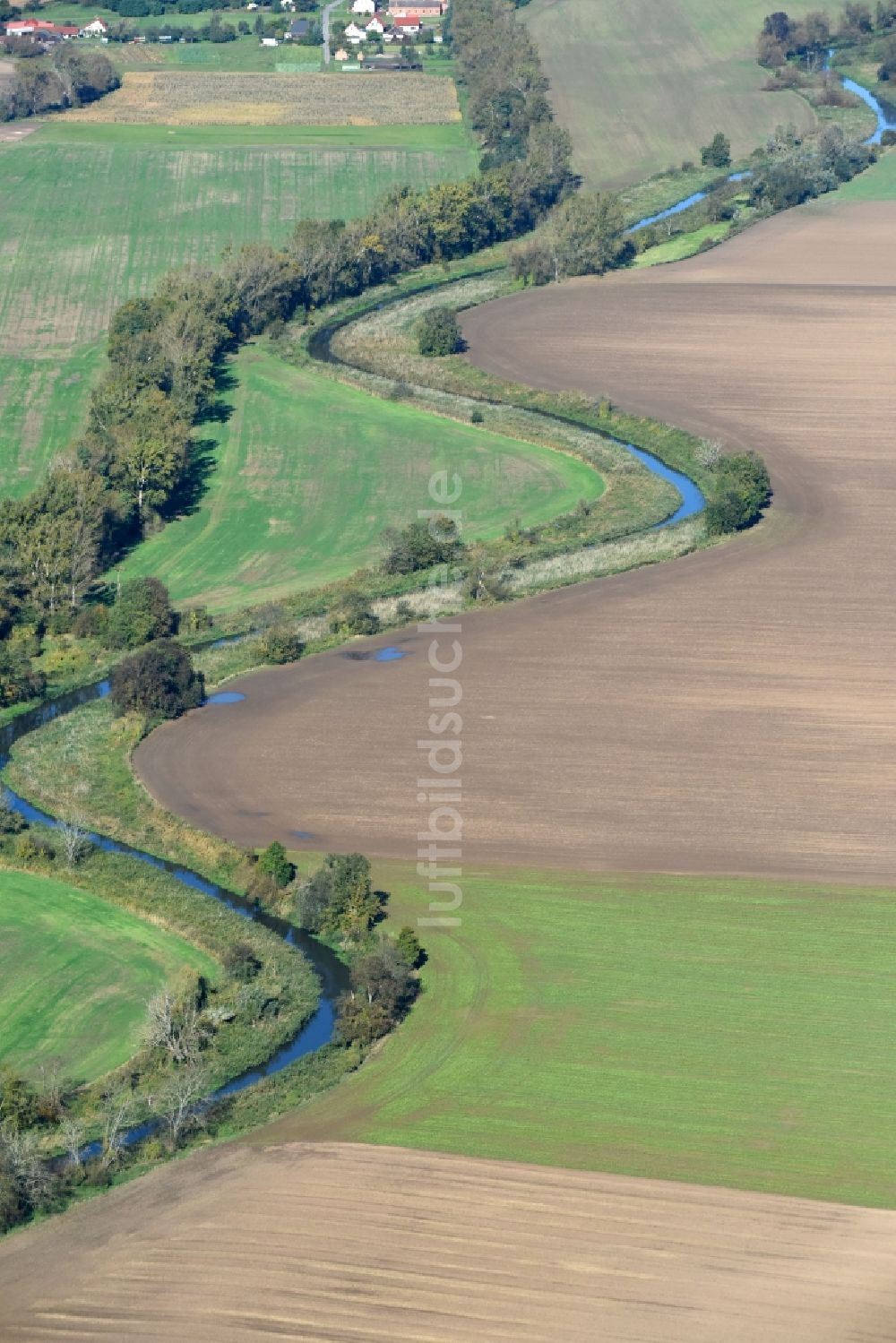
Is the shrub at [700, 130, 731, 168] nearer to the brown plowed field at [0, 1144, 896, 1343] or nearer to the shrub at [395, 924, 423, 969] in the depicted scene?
the shrub at [395, 924, 423, 969]

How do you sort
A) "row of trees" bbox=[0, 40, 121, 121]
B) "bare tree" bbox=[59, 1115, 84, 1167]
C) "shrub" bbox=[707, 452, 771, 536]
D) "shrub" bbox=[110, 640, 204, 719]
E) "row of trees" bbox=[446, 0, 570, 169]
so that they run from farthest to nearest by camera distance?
"row of trees" bbox=[0, 40, 121, 121]
"row of trees" bbox=[446, 0, 570, 169]
"shrub" bbox=[707, 452, 771, 536]
"shrub" bbox=[110, 640, 204, 719]
"bare tree" bbox=[59, 1115, 84, 1167]

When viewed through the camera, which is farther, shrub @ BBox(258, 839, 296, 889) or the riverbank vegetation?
shrub @ BBox(258, 839, 296, 889)

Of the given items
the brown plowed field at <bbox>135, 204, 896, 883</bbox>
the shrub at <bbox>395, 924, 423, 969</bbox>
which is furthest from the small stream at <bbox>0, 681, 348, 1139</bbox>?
the brown plowed field at <bbox>135, 204, 896, 883</bbox>

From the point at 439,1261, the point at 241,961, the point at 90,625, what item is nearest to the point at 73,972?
the point at 241,961

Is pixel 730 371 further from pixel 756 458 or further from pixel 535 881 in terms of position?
pixel 535 881

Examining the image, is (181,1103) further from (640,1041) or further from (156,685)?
(156,685)

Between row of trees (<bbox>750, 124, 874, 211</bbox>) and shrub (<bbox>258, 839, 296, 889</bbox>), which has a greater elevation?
row of trees (<bbox>750, 124, 874, 211</bbox>)
